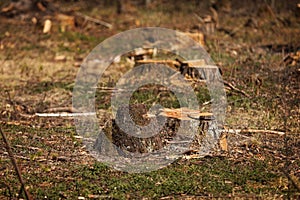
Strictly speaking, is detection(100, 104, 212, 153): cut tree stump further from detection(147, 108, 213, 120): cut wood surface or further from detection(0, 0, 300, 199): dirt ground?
detection(0, 0, 300, 199): dirt ground

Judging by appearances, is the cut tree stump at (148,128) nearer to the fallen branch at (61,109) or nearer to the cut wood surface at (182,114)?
the cut wood surface at (182,114)

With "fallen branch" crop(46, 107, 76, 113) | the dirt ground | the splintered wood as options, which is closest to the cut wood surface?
the splintered wood

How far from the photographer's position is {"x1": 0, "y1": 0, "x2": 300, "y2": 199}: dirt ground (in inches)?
183

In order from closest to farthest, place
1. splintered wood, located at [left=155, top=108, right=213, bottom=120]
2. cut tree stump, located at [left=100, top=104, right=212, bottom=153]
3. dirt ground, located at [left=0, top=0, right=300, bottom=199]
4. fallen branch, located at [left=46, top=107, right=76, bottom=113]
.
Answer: dirt ground, located at [left=0, top=0, right=300, bottom=199]
cut tree stump, located at [left=100, top=104, right=212, bottom=153]
splintered wood, located at [left=155, top=108, right=213, bottom=120]
fallen branch, located at [left=46, top=107, right=76, bottom=113]

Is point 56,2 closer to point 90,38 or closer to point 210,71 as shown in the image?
point 90,38

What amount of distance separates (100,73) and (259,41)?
3149mm

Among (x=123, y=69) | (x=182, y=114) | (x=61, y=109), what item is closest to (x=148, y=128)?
(x=182, y=114)

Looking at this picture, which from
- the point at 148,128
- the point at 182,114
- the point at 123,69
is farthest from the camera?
the point at 123,69

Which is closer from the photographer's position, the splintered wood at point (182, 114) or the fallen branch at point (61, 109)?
the splintered wood at point (182, 114)

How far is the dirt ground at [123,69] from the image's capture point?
4645 millimetres

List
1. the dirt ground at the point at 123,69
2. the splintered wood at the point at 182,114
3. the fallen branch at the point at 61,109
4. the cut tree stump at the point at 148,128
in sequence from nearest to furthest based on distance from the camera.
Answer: the dirt ground at the point at 123,69
the cut tree stump at the point at 148,128
the splintered wood at the point at 182,114
the fallen branch at the point at 61,109

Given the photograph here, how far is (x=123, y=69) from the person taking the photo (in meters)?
8.80

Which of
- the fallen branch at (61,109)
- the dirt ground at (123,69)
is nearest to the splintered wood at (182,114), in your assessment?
the dirt ground at (123,69)

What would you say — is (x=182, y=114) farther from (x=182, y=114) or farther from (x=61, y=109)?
(x=61, y=109)
